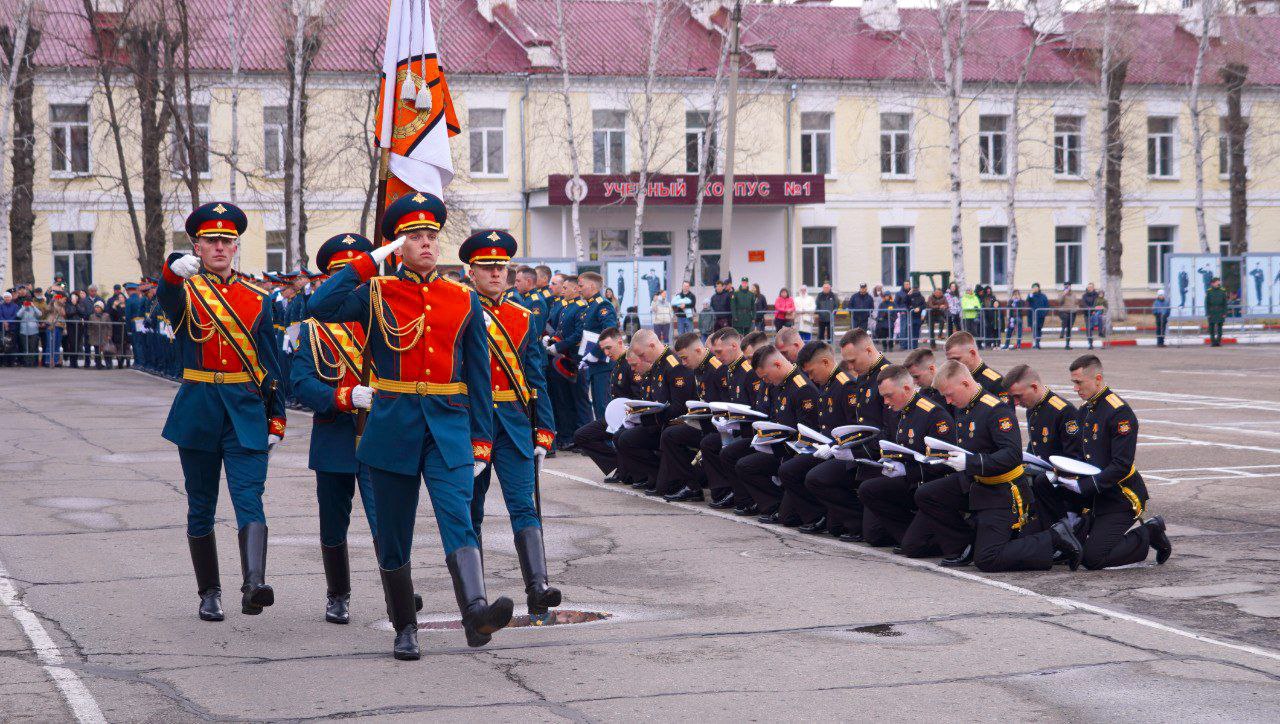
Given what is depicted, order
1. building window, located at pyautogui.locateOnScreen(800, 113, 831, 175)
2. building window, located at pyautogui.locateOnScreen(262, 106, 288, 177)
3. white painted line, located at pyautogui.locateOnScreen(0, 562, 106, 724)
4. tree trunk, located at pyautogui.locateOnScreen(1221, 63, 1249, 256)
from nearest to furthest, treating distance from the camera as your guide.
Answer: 1. white painted line, located at pyautogui.locateOnScreen(0, 562, 106, 724)
2. building window, located at pyautogui.locateOnScreen(262, 106, 288, 177)
3. tree trunk, located at pyautogui.locateOnScreen(1221, 63, 1249, 256)
4. building window, located at pyautogui.locateOnScreen(800, 113, 831, 175)

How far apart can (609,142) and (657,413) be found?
3403cm

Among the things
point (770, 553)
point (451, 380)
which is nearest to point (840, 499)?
point (770, 553)

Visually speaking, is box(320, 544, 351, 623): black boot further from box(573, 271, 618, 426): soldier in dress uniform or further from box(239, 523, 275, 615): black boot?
box(573, 271, 618, 426): soldier in dress uniform

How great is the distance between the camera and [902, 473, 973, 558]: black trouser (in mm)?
9695

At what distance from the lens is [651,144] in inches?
1825

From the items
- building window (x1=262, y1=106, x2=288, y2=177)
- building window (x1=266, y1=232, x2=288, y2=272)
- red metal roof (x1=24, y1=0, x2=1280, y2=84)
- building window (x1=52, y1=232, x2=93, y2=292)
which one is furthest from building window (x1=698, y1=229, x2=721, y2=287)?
building window (x1=52, y1=232, x2=93, y2=292)

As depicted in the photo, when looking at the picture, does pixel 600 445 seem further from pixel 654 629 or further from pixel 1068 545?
pixel 654 629

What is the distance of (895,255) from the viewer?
49750 mm

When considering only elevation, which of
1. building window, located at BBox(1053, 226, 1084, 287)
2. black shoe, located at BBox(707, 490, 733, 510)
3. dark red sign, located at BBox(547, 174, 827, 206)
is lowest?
black shoe, located at BBox(707, 490, 733, 510)

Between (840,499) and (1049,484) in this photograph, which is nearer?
(1049,484)

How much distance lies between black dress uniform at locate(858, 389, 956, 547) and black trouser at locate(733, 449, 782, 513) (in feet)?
4.08

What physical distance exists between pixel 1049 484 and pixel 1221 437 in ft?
27.4

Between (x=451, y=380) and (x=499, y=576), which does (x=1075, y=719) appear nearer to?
(x=451, y=380)

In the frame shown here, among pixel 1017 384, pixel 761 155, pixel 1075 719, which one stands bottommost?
pixel 1075 719
